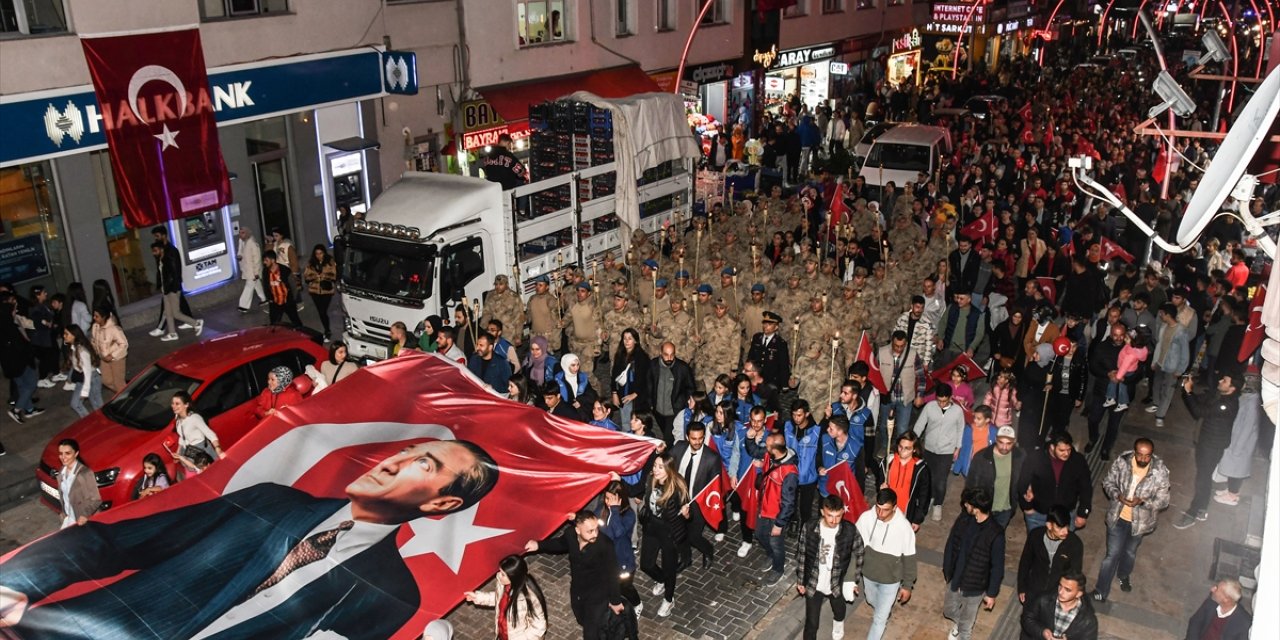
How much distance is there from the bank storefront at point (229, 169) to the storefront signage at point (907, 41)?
98.2ft

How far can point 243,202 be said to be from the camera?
70.0 ft

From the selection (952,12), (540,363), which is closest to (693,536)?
(540,363)

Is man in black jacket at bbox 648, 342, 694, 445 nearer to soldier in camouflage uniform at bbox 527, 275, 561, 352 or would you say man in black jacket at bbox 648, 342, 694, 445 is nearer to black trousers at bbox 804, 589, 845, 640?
soldier in camouflage uniform at bbox 527, 275, 561, 352

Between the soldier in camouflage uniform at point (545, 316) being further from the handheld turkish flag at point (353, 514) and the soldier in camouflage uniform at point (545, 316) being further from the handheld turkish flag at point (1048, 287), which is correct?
the handheld turkish flag at point (1048, 287)

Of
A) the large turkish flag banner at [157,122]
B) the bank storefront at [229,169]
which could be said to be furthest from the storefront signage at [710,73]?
the large turkish flag banner at [157,122]

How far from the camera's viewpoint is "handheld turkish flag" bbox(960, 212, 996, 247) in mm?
19422

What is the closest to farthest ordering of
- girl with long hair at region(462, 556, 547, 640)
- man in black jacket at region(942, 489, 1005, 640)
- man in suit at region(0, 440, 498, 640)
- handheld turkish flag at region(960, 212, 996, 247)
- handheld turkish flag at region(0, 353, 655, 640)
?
man in suit at region(0, 440, 498, 640) < girl with long hair at region(462, 556, 547, 640) < handheld turkish flag at region(0, 353, 655, 640) < man in black jacket at region(942, 489, 1005, 640) < handheld turkish flag at region(960, 212, 996, 247)

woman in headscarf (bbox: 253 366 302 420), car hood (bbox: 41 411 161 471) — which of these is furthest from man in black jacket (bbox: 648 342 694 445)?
car hood (bbox: 41 411 161 471)

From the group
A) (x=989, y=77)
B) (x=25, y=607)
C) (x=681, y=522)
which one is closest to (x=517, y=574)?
(x=681, y=522)

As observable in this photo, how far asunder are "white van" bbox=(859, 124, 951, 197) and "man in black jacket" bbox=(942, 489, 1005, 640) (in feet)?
55.0

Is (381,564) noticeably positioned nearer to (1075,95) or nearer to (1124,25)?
(1075,95)

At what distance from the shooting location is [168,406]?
12.7m

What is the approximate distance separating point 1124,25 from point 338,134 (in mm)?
78302

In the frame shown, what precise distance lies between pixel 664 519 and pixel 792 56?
101ft
